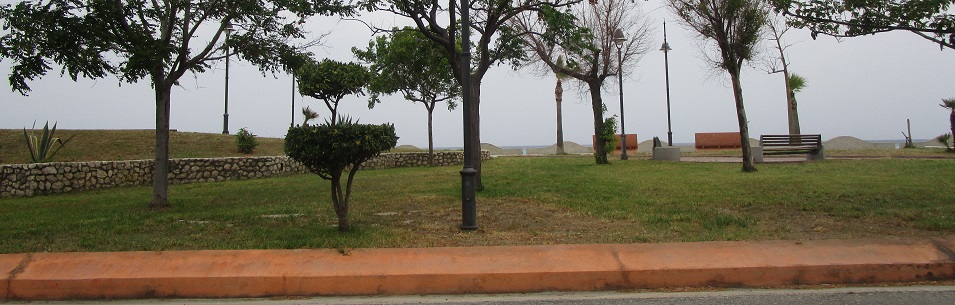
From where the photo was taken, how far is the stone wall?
13.9 meters

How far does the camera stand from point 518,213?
957 centimetres

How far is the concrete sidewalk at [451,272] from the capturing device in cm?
564

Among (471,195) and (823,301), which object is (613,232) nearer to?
(471,195)

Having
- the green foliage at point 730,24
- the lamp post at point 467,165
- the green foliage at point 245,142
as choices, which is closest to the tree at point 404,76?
the green foliage at point 245,142

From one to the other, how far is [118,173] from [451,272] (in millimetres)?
13068

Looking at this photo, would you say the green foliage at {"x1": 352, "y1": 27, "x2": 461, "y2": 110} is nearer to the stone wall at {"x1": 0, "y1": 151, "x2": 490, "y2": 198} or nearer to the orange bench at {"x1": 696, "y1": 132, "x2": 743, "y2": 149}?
the stone wall at {"x1": 0, "y1": 151, "x2": 490, "y2": 198}

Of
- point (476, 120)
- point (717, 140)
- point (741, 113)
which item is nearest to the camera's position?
point (476, 120)

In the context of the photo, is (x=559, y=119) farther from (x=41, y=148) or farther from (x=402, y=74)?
(x=41, y=148)

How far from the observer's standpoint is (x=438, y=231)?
8008 millimetres

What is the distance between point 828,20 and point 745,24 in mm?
8351

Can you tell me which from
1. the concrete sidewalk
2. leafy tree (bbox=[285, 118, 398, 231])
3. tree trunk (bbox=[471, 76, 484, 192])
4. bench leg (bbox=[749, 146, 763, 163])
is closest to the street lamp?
leafy tree (bbox=[285, 118, 398, 231])

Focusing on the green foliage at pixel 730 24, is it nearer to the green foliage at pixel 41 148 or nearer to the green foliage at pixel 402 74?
the green foliage at pixel 402 74

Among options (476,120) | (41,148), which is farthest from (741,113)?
(41,148)

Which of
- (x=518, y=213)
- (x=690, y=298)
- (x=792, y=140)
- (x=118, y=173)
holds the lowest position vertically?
(x=690, y=298)
